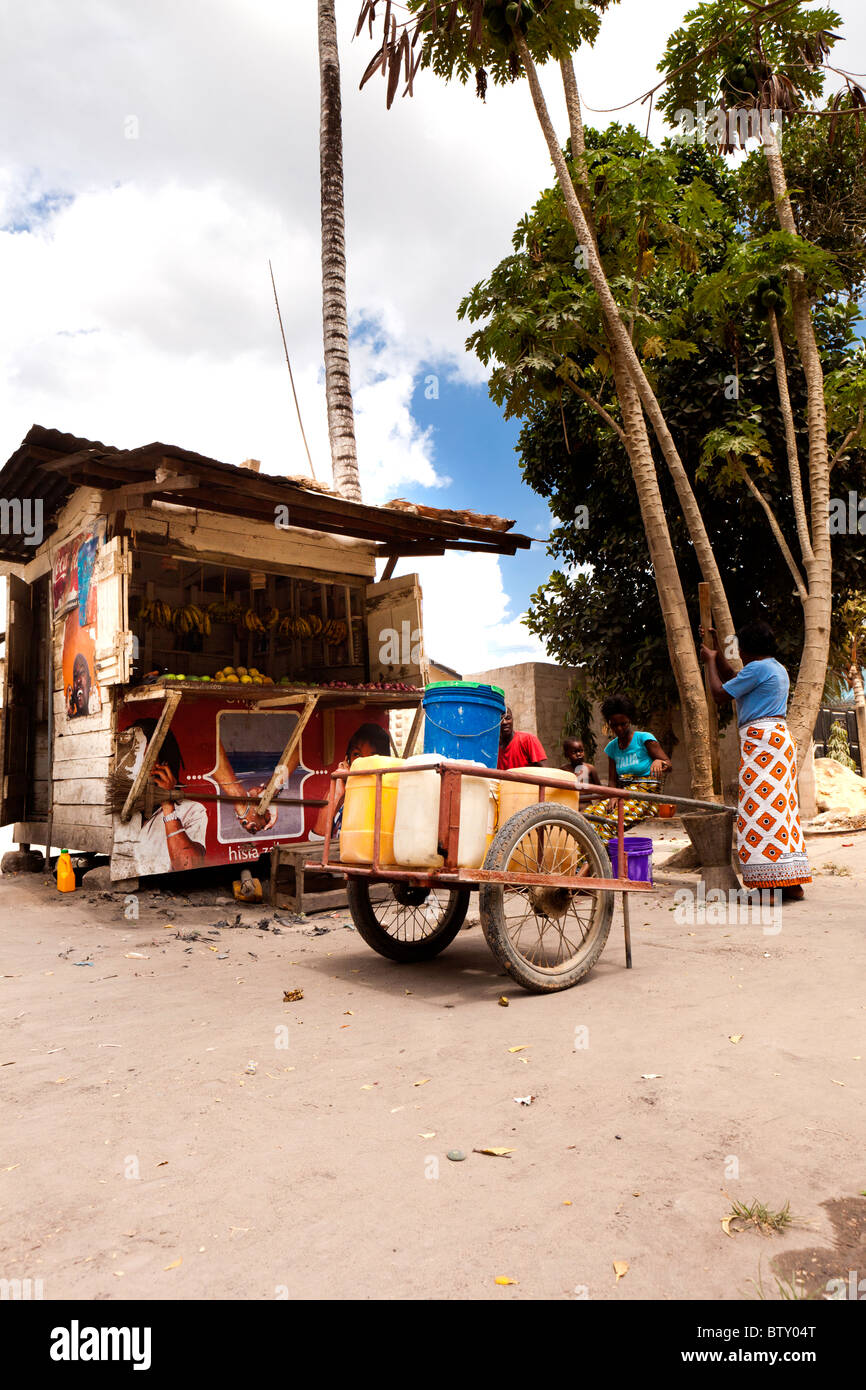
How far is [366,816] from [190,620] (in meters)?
6.59

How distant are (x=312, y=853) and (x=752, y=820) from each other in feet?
12.9

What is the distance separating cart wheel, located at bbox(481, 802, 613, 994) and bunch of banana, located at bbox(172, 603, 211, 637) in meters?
6.80

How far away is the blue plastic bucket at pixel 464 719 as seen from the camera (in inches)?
197

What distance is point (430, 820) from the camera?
4359 mm

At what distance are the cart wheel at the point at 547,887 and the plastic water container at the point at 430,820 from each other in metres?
0.15

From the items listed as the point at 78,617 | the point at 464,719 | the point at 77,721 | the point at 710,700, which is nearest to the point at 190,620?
the point at 78,617

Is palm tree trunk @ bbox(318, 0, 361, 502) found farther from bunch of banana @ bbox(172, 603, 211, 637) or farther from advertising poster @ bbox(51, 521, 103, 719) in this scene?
advertising poster @ bbox(51, 521, 103, 719)

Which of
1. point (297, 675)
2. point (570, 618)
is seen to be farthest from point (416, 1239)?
point (570, 618)

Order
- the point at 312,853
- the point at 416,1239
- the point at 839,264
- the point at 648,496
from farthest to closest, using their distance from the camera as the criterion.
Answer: the point at 839,264 → the point at 648,496 → the point at 312,853 → the point at 416,1239

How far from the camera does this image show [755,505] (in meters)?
14.0

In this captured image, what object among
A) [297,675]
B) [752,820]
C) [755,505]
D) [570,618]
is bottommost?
[752,820]

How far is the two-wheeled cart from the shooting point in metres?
4.24

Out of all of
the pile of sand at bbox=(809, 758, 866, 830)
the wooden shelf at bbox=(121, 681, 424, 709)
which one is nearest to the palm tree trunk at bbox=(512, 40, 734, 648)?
the wooden shelf at bbox=(121, 681, 424, 709)
